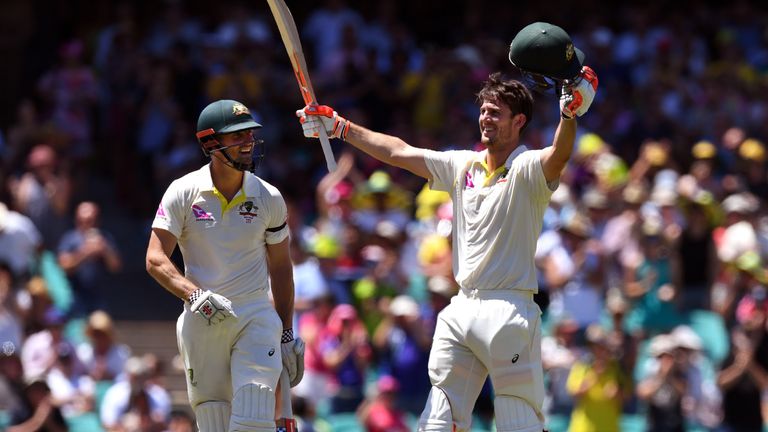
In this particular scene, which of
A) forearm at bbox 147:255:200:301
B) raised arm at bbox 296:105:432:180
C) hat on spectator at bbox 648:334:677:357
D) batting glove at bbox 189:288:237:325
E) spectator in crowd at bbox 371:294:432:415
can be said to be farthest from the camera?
spectator in crowd at bbox 371:294:432:415

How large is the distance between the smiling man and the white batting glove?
0.92 m

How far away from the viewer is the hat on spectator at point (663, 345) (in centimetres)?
1351

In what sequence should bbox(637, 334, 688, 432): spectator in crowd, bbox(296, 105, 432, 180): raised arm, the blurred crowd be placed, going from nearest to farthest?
bbox(296, 105, 432, 180): raised arm, bbox(637, 334, 688, 432): spectator in crowd, the blurred crowd

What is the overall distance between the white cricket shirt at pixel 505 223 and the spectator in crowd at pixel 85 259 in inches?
285

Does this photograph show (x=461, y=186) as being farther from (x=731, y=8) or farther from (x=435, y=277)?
(x=731, y=8)

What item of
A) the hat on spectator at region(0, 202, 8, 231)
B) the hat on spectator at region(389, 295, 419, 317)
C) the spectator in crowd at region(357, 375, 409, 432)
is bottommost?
the spectator in crowd at region(357, 375, 409, 432)

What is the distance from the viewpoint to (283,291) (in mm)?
9328

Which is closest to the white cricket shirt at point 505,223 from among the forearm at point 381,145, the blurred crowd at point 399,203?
the forearm at point 381,145

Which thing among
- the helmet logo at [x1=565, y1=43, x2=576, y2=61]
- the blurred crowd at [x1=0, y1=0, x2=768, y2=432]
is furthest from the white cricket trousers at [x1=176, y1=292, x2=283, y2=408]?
the blurred crowd at [x1=0, y1=0, x2=768, y2=432]

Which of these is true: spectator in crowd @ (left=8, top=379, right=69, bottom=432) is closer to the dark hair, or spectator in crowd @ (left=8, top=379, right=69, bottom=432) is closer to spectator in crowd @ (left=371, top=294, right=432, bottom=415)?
spectator in crowd @ (left=371, top=294, right=432, bottom=415)

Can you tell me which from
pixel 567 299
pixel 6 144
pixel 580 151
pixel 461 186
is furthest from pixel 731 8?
pixel 461 186

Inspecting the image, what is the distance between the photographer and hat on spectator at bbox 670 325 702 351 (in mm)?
13508

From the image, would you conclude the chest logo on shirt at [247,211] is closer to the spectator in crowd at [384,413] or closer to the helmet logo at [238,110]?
the helmet logo at [238,110]

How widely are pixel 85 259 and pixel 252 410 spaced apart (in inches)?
268
